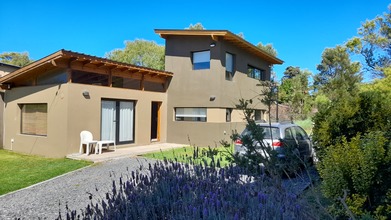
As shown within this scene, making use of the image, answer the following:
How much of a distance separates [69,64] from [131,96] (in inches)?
135

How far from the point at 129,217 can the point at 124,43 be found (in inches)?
1462

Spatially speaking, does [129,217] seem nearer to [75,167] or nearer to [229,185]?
[229,185]

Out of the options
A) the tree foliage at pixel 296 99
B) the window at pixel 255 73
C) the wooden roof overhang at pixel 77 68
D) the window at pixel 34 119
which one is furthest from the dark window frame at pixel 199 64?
the tree foliage at pixel 296 99

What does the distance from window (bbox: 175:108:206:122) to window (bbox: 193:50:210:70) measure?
2439 millimetres

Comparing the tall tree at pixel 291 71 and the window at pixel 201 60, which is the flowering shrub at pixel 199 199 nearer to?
the window at pixel 201 60

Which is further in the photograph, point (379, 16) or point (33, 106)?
point (379, 16)

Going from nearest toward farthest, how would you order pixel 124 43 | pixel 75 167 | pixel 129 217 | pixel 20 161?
pixel 129 217, pixel 75 167, pixel 20 161, pixel 124 43

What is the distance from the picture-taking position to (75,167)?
30.5 ft

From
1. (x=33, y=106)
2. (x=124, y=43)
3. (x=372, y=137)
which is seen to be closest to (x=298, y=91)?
(x=124, y=43)

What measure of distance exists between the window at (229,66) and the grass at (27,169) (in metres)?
9.27

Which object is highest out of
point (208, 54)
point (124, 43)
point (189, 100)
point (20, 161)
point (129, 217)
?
point (124, 43)

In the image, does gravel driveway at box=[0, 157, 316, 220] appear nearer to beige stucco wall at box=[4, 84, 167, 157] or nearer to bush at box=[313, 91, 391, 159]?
bush at box=[313, 91, 391, 159]

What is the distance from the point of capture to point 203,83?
1540 centimetres

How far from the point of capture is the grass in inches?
297
